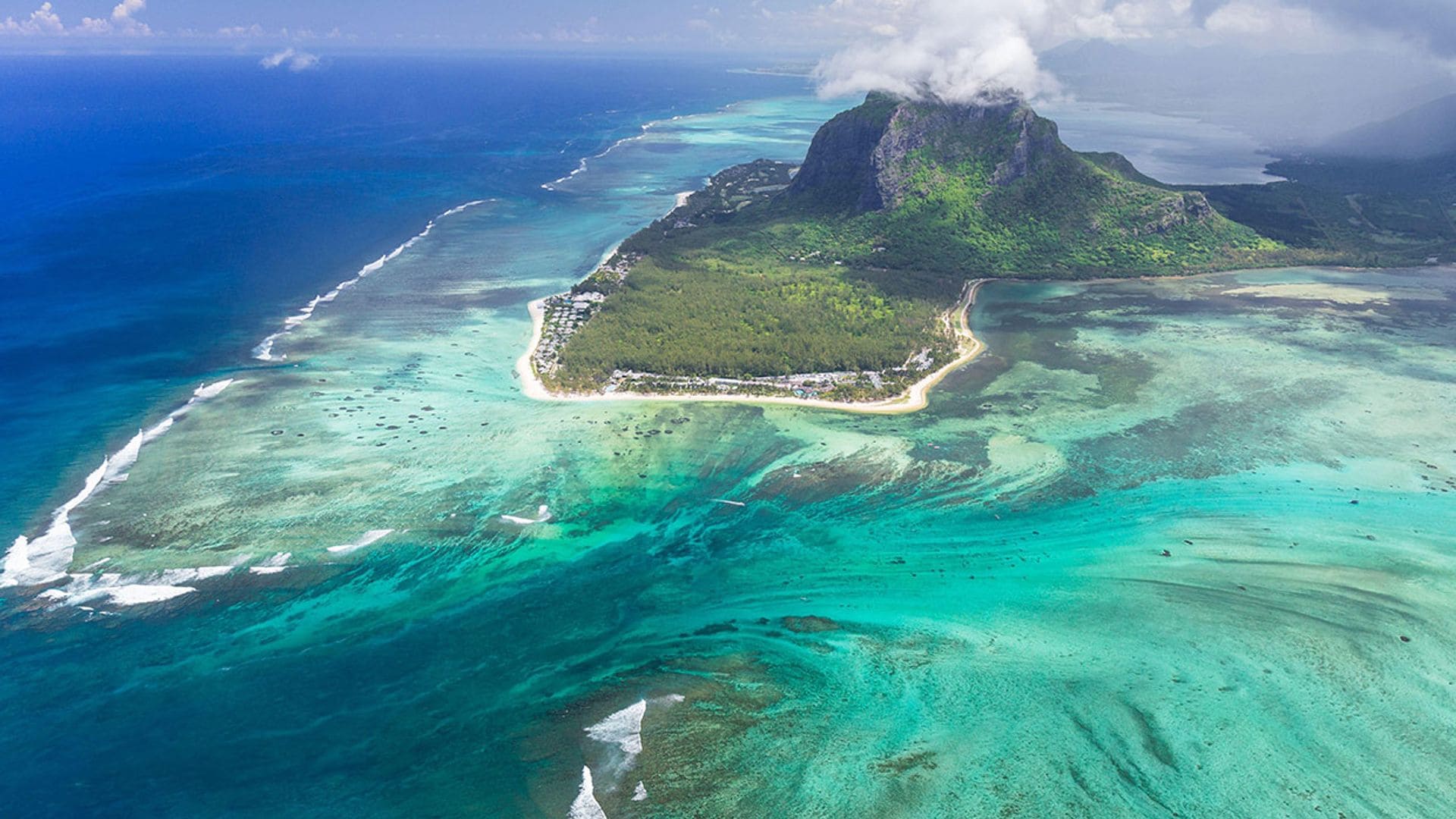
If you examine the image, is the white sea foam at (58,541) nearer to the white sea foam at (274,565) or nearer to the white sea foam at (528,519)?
the white sea foam at (274,565)

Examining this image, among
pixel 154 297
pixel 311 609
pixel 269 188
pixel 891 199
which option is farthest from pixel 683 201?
pixel 311 609

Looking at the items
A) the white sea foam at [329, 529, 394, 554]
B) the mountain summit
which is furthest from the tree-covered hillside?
the white sea foam at [329, 529, 394, 554]

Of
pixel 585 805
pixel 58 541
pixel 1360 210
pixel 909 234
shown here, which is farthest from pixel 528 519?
pixel 1360 210

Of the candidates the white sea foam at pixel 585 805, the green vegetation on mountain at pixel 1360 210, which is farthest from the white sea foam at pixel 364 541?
the green vegetation on mountain at pixel 1360 210

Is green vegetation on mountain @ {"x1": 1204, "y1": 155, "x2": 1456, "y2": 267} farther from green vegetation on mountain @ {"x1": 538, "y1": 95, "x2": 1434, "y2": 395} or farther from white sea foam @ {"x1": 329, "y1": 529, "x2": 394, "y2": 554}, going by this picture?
white sea foam @ {"x1": 329, "y1": 529, "x2": 394, "y2": 554}

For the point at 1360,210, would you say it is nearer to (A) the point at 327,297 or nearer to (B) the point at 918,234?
(B) the point at 918,234

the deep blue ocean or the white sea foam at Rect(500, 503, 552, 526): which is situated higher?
the deep blue ocean
